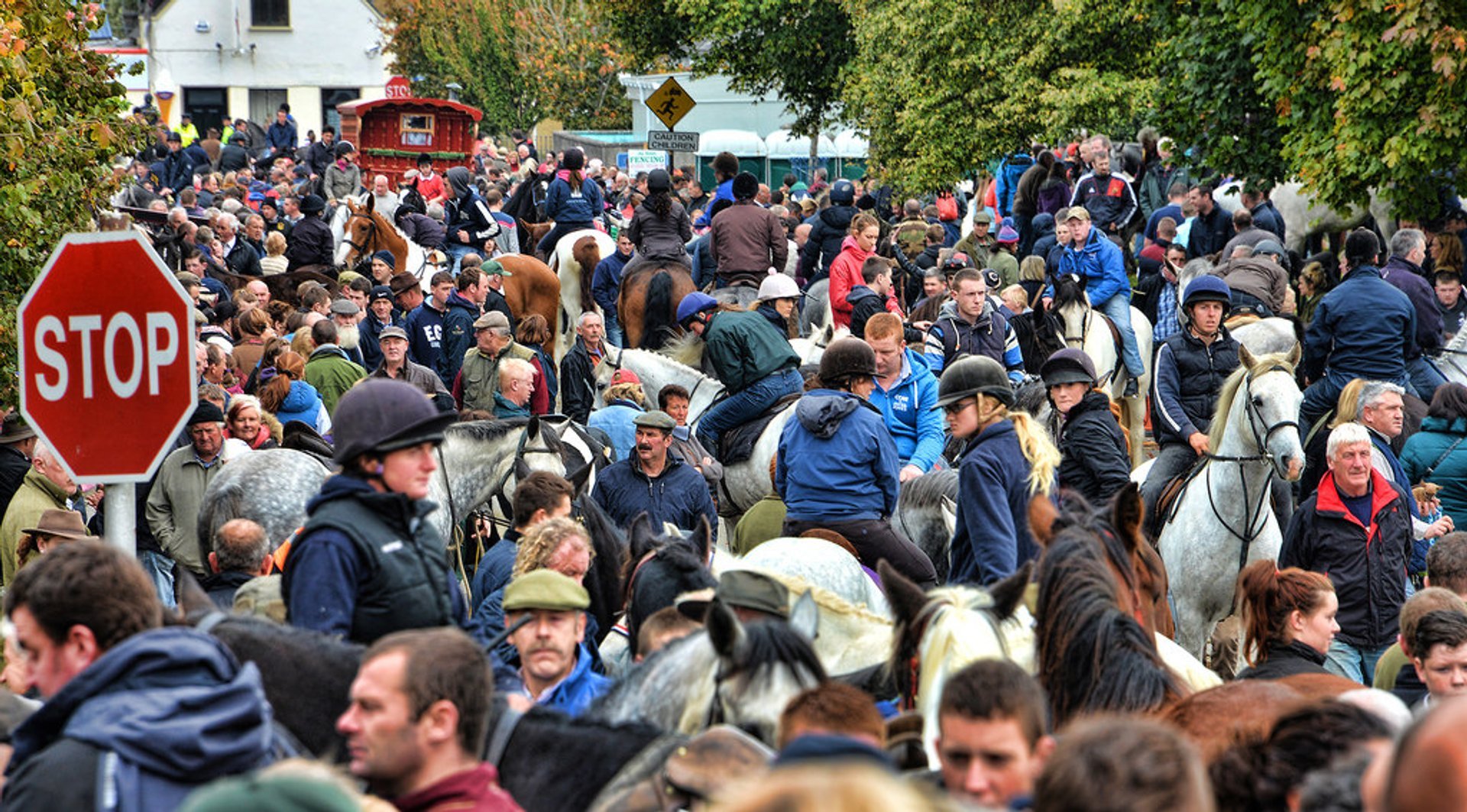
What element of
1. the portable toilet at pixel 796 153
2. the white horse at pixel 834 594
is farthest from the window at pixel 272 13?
the white horse at pixel 834 594

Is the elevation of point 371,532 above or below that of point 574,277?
above

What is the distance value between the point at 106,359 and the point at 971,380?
11.4ft

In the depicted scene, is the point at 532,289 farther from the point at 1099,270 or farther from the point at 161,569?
the point at 161,569

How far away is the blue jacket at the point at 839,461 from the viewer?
8.66m

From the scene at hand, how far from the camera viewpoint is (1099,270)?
51.3 ft

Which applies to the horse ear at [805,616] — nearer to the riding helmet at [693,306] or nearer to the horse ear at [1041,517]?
the horse ear at [1041,517]

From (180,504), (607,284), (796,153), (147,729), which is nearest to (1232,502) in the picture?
(180,504)

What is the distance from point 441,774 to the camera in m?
3.70

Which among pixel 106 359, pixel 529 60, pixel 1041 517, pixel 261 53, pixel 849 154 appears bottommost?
pixel 1041 517

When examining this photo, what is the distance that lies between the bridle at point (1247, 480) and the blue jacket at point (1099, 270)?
542 cm

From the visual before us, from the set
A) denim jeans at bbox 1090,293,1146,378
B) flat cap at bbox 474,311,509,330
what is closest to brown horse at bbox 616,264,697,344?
flat cap at bbox 474,311,509,330

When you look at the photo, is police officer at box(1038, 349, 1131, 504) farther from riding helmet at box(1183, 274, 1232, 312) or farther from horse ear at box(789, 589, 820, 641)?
horse ear at box(789, 589, 820, 641)

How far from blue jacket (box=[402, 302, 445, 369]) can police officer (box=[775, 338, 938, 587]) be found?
7.03m

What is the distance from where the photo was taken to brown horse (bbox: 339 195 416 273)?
20.3m
